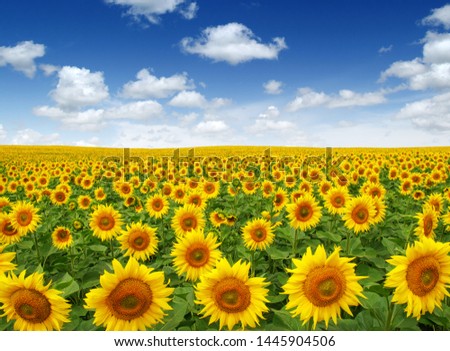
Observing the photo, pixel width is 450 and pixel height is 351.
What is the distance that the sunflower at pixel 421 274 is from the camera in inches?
108

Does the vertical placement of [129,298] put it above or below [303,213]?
below

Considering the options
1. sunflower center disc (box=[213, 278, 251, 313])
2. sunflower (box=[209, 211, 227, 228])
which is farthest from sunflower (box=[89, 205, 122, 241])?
sunflower center disc (box=[213, 278, 251, 313])

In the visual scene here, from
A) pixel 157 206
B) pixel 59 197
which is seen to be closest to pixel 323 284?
pixel 157 206

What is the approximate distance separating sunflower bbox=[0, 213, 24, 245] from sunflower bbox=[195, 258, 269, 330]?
13.6ft

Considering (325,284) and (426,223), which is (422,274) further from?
(426,223)

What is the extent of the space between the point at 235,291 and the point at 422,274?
1386 millimetres

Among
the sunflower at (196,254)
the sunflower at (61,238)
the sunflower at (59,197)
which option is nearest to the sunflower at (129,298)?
the sunflower at (196,254)

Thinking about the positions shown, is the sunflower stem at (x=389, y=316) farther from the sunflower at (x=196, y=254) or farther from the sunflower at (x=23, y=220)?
the sunflower at (x=23, y=220)

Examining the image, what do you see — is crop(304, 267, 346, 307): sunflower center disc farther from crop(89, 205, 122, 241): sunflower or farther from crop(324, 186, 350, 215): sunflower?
crop(89, 205, 122, 241): sunflower

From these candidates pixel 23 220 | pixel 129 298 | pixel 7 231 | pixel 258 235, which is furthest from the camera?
pixel 23 220

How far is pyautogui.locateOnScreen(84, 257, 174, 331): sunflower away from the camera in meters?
2.85

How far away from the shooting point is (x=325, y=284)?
9.37ft

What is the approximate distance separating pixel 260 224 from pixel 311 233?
1.97 m

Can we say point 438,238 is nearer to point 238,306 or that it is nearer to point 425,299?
point 425,299
